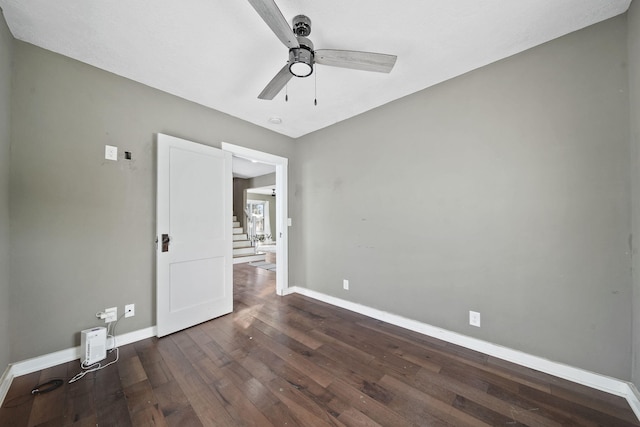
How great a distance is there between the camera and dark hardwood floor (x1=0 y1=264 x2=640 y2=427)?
148 centimetres

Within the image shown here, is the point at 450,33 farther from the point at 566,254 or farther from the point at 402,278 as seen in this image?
the point at 402,278

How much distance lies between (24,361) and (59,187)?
1414 millimetres

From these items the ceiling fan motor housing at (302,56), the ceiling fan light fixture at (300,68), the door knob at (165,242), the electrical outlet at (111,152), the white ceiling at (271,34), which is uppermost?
the white ceiling at (271,34)

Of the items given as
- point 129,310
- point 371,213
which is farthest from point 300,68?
point 129,310

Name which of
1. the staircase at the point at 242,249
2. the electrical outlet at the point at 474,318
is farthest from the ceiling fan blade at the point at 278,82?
the staircase at the point at 242,249

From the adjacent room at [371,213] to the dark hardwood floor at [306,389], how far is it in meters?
0.02

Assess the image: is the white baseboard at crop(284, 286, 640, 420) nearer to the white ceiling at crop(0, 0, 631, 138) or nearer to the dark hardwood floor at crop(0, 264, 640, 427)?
the dark hardwood floor at crop(0, 264, 640, 427)

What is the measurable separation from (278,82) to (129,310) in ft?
8.56

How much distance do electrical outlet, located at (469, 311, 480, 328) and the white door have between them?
273cm

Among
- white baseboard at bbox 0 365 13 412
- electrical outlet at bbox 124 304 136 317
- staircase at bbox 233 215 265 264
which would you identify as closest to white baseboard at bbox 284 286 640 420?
electrical outlet at bbox 124 304 136 317

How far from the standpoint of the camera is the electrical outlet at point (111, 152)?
89.4 inches

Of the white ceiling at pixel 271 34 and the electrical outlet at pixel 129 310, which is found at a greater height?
the white ceiling at pixel 271 34

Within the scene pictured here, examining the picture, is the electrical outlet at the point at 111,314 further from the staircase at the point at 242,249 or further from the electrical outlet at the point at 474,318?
the staircase at the point at 242,249

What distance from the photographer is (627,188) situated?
5.39ft
